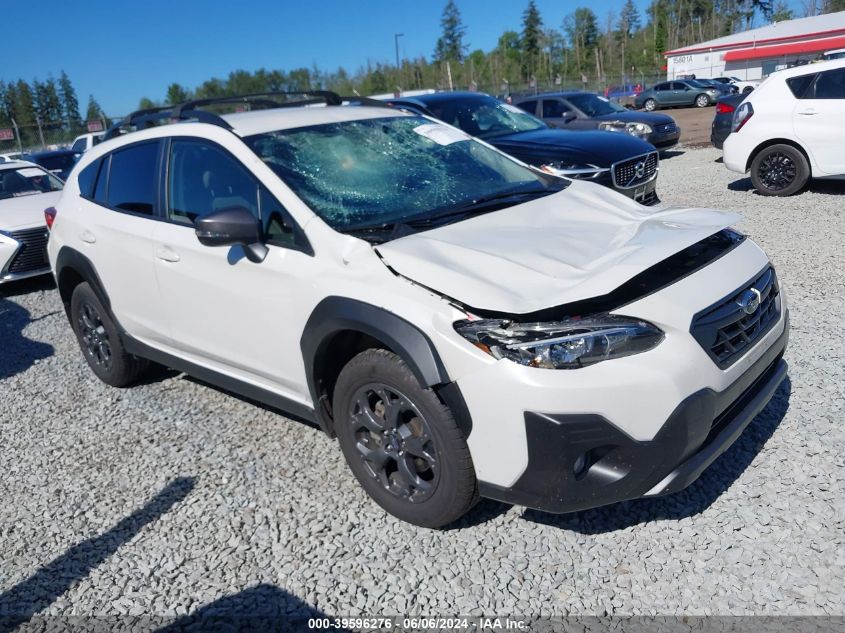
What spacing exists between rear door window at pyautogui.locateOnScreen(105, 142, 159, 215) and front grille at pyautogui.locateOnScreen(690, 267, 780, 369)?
122 inches

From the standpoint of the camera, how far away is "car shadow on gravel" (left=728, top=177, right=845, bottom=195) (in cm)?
937

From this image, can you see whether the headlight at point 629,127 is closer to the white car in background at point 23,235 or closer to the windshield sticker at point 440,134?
the white car in background at point 23,235

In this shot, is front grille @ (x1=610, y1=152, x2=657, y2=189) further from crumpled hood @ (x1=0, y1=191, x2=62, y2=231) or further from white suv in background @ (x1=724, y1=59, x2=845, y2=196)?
crumpled hood @ (x1=0, y1=191, x2=62, y2=231)

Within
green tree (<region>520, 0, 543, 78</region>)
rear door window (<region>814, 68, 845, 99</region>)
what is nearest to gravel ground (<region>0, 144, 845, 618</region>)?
rear door window (<region>814, 68, 845, 99</region>)

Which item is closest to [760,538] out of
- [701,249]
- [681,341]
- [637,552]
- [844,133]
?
[637,552]

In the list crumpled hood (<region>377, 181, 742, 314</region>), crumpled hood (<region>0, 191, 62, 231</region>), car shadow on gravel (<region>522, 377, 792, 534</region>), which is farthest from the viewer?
crumpled hood (<region>0, 191, 62, 231</region>)

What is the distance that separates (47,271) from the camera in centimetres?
845

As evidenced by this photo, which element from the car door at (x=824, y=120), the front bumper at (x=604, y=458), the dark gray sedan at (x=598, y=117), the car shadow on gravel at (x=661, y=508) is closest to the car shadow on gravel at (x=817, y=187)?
the car door at (x=824, y=120)

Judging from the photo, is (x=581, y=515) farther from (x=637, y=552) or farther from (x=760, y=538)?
(x=760, y=538)

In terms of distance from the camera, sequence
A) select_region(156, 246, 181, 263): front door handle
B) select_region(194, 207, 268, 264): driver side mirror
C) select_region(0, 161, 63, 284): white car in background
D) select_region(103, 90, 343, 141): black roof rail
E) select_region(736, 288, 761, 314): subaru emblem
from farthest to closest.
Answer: select_region(0, 161, 63, 284): white car in background
select_region(103, 90, 343, 141): black roof rail
select_region(156, 246, 181, 263): front door handle
select_region(194, 207, 268, 264): driver side mirror
select_region(736, 288, 761, 314): subaru emblem

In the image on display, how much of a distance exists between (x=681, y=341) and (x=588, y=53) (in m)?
95.6

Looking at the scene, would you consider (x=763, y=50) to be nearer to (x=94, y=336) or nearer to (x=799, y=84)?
(x=799, y=84)

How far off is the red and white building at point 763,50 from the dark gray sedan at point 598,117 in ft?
116

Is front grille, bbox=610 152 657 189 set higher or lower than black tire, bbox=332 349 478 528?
higher
